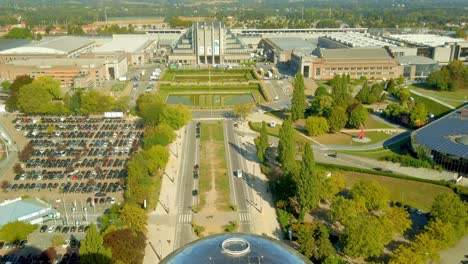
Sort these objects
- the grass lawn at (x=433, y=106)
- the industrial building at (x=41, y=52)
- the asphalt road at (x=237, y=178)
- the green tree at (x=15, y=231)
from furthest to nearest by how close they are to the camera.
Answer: the industrial building at (x=41, y=52), the grass lawn at (x=433, y=106), the asphalt road at (x=237, y=178), the green tree at (x=15, y=231)

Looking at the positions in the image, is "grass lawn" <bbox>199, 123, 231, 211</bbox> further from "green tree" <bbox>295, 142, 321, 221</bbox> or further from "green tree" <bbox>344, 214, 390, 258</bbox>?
"green tree" <bbox>344, 214, 390, 258</bbox>

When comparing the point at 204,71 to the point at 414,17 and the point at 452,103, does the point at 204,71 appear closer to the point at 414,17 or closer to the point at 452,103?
the point at 452,103

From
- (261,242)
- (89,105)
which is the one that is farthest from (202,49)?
(261,242)

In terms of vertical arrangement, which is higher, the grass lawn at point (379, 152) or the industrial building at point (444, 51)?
the industrial building at point (444, 51)

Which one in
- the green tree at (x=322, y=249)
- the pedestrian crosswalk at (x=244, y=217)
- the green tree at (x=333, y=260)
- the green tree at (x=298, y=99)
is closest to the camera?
the green tree at (x=333, y=260)

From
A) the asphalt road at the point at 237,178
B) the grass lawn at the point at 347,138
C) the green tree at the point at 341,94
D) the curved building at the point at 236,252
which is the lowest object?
the asphalt road at the point at 237,178

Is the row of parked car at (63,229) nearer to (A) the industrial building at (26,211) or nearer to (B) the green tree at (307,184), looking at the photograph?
(A) the industrial building at (26,211)

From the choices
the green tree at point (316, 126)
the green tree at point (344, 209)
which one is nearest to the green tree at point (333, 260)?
the green tree at point (344, 209)
